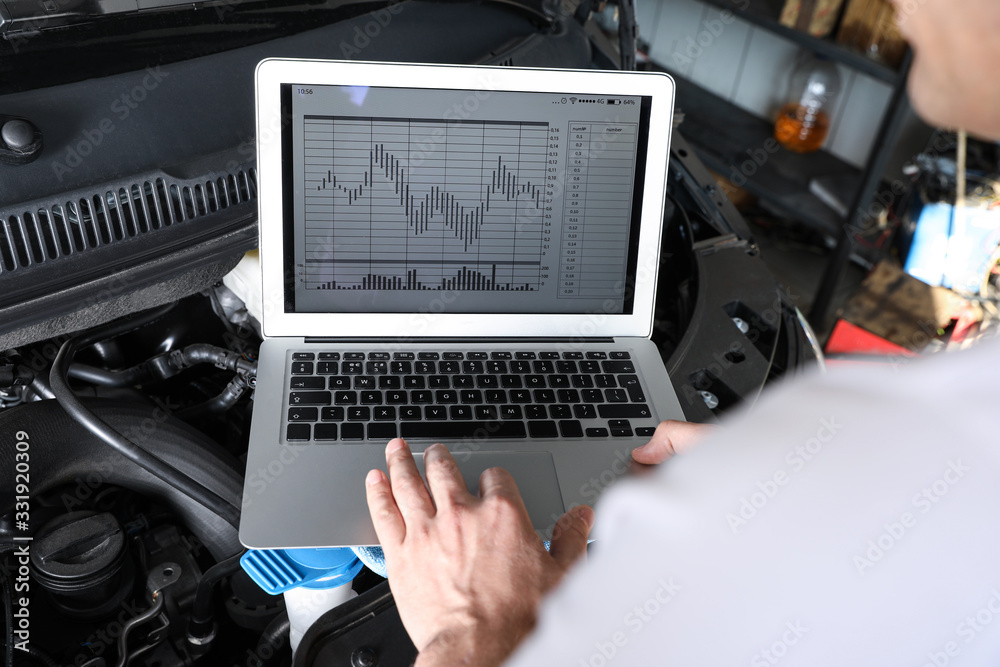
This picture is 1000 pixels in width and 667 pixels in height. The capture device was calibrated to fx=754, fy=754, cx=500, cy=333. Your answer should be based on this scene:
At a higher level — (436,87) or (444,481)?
(436,87)

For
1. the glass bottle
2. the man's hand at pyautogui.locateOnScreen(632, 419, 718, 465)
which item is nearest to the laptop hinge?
the man's hand at pyautogui.locateOnScreen(632, 419, 718, 465)

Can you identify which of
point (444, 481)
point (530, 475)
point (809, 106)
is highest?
point (444, 481)

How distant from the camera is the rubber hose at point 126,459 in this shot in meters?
0.71

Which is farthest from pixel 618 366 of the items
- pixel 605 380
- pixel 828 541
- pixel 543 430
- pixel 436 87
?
pixel 828 541

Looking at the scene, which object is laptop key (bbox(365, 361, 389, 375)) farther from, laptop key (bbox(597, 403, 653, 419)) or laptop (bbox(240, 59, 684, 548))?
laptop key (bbox(597, 403, 653, 419))

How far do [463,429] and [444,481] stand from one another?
0.18 m

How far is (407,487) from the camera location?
0.58 metres

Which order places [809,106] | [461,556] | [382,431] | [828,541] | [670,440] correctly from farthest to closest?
1. [809,106]
2. [382,431]
3. [670,440]
4. [461,556]
5. [828,541]

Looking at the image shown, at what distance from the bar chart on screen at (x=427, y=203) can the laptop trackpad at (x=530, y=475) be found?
0.21 metres

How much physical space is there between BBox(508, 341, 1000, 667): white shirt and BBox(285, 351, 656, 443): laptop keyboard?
1.37 ft

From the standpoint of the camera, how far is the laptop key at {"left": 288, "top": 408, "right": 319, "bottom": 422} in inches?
29.4

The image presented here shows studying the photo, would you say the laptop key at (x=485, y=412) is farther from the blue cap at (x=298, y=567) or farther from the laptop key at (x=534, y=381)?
the blue cap at (x=298, y=567)

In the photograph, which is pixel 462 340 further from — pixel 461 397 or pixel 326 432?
pixel 326 432

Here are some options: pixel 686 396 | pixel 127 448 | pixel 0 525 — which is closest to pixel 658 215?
pixel 686 396
